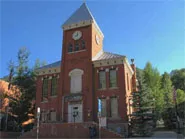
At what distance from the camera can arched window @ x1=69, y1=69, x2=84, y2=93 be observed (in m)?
27.6

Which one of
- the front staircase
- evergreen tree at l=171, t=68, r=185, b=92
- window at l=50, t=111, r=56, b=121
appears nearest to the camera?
the front staircase

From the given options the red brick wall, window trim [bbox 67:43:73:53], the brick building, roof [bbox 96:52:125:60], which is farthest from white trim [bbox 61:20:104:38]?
the red brick wall

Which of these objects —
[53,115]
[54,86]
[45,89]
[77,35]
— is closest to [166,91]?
[77,35]

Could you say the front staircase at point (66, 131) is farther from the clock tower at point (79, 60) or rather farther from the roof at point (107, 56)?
the roof at point (107, 56)

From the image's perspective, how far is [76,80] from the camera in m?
28.0

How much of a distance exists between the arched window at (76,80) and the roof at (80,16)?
7.25 meters

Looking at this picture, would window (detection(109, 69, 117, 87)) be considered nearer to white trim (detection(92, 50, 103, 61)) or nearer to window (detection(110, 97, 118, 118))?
window (detection(110, 97, 118, 118))

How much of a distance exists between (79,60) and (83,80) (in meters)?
2.85

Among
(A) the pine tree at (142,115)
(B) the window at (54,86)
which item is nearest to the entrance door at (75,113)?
(B) the window at (54,86)

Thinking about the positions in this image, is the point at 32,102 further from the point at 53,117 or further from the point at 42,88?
the point at 53,117

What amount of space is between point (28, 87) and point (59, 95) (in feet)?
34.5

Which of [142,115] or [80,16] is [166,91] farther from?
[80,16]

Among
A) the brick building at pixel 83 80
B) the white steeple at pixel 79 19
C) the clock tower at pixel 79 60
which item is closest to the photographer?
the brick building at pixel 83 80

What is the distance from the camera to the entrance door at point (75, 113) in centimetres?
2648
